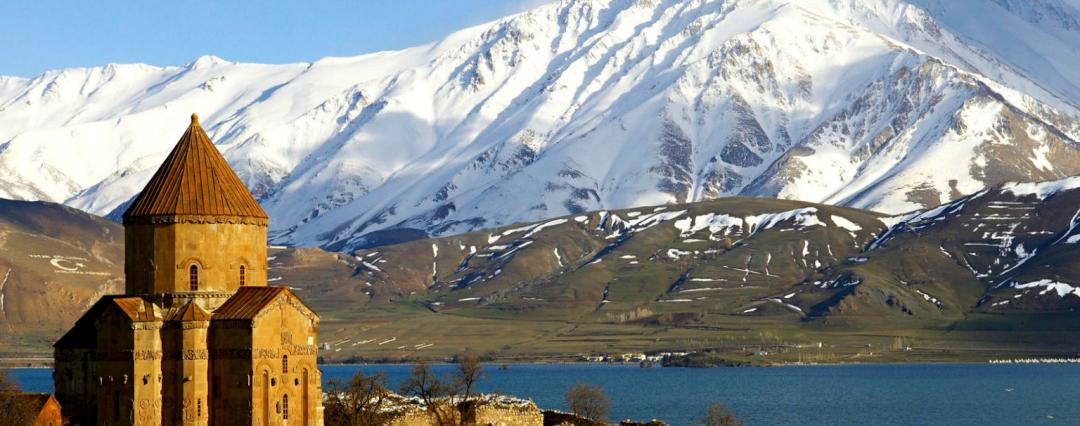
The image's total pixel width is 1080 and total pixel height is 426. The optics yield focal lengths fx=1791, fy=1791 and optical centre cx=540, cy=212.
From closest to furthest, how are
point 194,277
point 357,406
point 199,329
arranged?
point 199,329 → point 194,277 → point 357,406

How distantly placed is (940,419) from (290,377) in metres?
122

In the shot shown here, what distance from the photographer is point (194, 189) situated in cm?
9062

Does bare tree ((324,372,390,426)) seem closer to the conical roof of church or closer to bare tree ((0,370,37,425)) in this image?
the conical roof of church

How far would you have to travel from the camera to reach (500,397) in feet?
369

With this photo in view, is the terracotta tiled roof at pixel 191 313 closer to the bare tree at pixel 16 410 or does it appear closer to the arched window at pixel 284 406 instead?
the arched window at pixel 284 406

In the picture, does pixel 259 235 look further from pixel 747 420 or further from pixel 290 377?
pixel 747 420

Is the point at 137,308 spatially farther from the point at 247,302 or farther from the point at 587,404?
the point at 587,404

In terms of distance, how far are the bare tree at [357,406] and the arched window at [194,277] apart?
12.6 metres

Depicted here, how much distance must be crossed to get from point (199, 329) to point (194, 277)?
2.72m

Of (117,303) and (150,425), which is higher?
(117,303)

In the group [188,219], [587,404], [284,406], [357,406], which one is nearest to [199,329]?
[188,219]

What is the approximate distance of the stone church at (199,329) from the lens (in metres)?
88.5

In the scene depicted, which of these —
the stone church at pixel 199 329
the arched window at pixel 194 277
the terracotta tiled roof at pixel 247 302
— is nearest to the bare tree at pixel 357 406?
the stone church at pixel 199 329

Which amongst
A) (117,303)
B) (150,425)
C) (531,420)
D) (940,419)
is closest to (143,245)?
(117,303)
